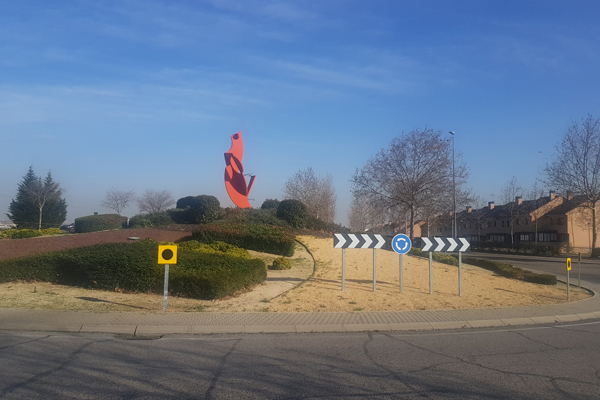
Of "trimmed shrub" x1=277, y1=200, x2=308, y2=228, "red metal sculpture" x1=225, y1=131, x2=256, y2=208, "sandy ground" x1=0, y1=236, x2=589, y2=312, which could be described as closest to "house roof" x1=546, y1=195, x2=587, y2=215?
"trimmed shrub" x1=277, y1=200, x2=308, y2=228

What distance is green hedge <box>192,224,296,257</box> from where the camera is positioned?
19703 millimetres

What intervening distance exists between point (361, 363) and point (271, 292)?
620 centimetres

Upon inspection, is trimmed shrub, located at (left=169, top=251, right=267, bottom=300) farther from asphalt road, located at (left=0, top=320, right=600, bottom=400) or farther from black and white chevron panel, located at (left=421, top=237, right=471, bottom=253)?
black and white chevron panel, located at (left=421, top=237, right=471, bottom=253)

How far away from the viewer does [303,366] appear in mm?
6559

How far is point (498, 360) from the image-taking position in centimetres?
704

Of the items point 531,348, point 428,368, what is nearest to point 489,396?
point 428,368

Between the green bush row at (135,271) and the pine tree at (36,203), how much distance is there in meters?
27.6

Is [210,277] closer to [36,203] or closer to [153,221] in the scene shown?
[153,221]

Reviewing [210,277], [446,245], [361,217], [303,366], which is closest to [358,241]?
[446,245]

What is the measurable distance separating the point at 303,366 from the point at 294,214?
20.4 meters

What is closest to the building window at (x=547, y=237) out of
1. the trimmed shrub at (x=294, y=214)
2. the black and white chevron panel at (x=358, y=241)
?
the trimmed shrub at (x=294, y=214)

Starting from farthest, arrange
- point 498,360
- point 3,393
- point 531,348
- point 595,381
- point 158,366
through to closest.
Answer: point 531,348, point 498,360, point 158,366, point 595,381, point 3,393

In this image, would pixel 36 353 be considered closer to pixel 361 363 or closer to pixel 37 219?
pixel 361 363

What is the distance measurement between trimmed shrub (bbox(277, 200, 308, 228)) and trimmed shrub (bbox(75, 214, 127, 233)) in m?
9.99
